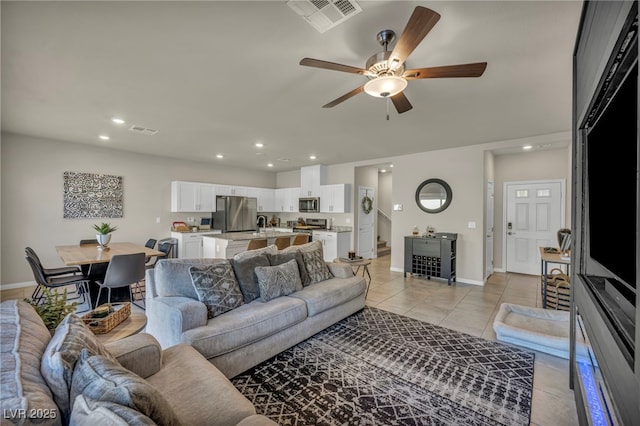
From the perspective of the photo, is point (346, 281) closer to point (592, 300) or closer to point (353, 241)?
point (592, 300)

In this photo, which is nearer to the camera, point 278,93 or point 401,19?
point 401,19

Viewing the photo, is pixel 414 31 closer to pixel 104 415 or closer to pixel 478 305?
pixel 104 415

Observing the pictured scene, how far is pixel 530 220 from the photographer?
5613mm

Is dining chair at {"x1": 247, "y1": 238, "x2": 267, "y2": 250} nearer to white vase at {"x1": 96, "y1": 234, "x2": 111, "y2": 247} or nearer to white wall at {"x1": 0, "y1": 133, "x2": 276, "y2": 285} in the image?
white vase at {"x1": 96, "y1": 234, "x2": 111, "y2": 247}

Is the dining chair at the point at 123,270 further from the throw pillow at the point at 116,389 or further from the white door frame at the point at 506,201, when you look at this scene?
the white door frame at the point at 506,201

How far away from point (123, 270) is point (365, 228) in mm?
5538

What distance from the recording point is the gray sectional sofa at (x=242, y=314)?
2.06m

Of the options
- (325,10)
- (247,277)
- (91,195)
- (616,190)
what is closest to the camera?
(616,190)

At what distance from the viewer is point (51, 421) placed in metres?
0.75

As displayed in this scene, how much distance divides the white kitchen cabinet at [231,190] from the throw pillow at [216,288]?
509 cm

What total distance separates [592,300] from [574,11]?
1788mm

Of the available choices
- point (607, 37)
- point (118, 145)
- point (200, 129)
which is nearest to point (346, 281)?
point (607, 37)

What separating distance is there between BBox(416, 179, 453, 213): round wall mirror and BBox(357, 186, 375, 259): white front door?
5.93ft

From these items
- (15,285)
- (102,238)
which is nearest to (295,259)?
(102,238)
